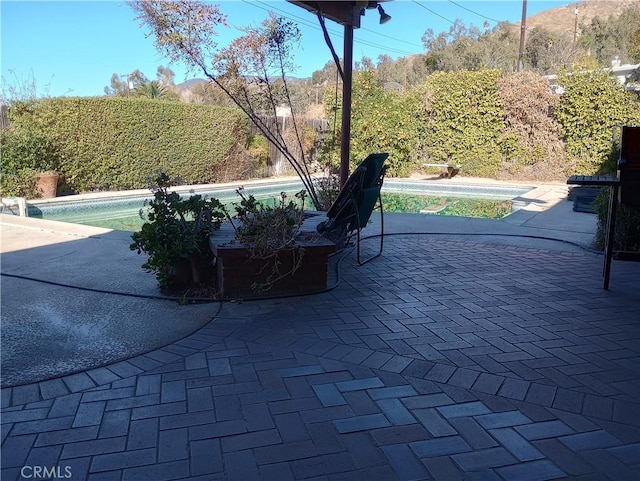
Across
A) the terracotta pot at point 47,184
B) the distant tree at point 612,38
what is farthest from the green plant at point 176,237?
the distant tree at point 612,38

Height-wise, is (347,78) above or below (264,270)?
above

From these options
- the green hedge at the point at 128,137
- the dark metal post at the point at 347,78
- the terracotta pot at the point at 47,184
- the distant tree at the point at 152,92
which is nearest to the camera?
the dark metal post at the point at 347,78

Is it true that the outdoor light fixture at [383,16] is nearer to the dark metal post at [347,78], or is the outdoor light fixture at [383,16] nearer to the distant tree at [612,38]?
the dark metal post at [347,78]

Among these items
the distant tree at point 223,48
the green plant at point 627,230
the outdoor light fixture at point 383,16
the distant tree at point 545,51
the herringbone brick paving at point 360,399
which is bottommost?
the herringbone brick paving at point 360,399

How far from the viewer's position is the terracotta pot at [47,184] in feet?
31.8

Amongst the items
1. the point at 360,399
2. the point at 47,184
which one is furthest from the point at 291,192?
the point at 360,399

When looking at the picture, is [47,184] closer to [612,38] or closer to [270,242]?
[270,242]

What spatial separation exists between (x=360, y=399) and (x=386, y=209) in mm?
7611

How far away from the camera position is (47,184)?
9797 millimetres

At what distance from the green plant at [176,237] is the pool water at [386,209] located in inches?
176

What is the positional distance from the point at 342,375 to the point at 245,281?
1.32 meters

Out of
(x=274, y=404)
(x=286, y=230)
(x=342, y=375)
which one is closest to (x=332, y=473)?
(x=274, y=404)

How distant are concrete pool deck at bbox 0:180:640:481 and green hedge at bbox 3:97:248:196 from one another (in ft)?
23.0

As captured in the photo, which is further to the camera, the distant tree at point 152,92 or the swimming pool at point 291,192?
the distant tree at point 152,92
